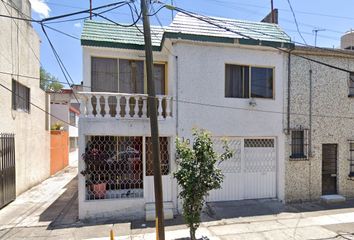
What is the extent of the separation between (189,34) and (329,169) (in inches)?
311

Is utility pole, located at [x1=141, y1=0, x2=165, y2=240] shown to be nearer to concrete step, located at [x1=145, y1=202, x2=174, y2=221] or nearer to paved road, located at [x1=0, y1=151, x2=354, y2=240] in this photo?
paved road, located at [x1=0, y1=151, x2=354, y2=240]

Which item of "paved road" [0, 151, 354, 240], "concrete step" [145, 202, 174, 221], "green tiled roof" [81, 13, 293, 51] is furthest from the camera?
"green tiled roof" [81, 13, 293, 51]

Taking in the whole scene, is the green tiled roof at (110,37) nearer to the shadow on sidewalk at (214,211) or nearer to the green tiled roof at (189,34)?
the green tiled roof at (189,34)

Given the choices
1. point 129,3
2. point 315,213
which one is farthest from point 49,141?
point 315,213

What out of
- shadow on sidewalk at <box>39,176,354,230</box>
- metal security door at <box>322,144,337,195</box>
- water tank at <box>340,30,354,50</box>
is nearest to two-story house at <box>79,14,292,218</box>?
shadow on sidewalk at <box>39,176,354,230</box>

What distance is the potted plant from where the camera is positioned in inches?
325

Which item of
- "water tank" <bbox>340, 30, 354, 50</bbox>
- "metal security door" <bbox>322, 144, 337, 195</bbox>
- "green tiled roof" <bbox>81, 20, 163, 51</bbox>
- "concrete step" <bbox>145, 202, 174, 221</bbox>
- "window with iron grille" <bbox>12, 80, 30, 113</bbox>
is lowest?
"concrete step" <bbox>145, 202, 174, 221</bbox>

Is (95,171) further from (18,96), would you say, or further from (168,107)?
(18,96)

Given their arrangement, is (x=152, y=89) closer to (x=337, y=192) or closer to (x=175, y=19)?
(x=175, y=19)

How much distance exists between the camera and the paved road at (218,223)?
7.18 metres

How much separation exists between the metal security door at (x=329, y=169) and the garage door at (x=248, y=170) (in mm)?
2385

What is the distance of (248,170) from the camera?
32.2 feet

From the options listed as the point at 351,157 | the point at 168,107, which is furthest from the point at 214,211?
the point at 351,157

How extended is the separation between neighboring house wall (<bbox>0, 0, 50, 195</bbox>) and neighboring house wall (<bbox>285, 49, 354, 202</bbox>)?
11.1 meters
